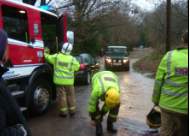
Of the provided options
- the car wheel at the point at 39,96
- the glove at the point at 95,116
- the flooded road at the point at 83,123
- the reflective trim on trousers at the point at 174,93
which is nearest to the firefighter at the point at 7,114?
the reflective trim on trousers at the point at 174,93

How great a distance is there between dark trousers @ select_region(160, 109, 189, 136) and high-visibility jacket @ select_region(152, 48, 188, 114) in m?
0.07

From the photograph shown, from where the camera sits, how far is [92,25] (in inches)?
1635

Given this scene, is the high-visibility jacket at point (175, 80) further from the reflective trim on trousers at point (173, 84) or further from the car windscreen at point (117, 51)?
the car windscreen at point (117, 51)

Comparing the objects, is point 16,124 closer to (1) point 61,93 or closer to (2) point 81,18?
(1) point 61,93

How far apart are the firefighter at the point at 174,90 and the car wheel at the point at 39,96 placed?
455 cm

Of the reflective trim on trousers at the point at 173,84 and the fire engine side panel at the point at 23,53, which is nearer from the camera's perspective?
the reflective trim on trousers at the point at 173,84

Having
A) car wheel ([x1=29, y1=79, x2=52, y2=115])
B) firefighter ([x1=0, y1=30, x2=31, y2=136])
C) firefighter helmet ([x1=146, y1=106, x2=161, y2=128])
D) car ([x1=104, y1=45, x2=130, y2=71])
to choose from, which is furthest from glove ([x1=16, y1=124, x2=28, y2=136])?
car ([x1=104, y1=45, x2=130, y2=71])

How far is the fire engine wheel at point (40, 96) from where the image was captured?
848cm

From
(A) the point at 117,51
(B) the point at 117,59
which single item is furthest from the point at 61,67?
(A) the point at 117,51

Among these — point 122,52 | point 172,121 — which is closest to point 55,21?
point 172,121

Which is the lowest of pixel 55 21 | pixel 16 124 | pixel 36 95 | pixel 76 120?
pixel 76 120

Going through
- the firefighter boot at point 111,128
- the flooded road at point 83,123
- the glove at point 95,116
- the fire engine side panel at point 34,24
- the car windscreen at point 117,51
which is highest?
the fire engine side panel at point 34,24

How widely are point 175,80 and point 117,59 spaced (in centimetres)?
2770

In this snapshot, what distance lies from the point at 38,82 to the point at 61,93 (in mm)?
606
